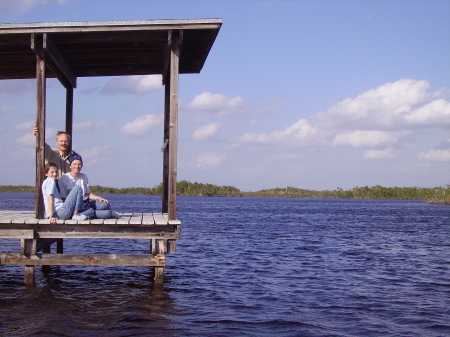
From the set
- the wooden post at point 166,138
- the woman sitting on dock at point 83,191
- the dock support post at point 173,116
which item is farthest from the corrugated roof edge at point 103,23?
the wooden post at point 166,138

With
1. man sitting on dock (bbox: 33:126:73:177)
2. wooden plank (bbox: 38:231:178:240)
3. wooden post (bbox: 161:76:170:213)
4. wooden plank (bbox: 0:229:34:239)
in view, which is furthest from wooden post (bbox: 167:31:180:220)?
wooden plank (bbox: 0:229:34:239)

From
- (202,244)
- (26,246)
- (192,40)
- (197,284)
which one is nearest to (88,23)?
(192,40)

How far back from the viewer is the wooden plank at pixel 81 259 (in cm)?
984

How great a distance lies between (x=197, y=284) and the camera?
12.8 meters

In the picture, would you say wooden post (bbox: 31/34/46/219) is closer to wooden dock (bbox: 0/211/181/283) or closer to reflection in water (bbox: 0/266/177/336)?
wooden dock (bbox: 0/211/181/283)

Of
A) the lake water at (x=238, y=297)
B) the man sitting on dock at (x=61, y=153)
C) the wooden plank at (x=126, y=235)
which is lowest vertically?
the lake water at (x=238, y=297)

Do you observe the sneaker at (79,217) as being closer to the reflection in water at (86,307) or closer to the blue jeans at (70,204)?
the blue jeans at (70,204)

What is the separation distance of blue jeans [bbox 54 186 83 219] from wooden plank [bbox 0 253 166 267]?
847 millimetres

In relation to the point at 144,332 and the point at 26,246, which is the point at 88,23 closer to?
the point at 26,246

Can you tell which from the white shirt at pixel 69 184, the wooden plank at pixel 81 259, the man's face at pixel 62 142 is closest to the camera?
the wooden plank at pixel 81 259

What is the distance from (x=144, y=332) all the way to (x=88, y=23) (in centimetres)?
548

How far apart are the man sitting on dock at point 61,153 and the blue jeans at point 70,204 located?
104 cm

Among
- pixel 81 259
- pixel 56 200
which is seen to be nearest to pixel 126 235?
pixel 81 259

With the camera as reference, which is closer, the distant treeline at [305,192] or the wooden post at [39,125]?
the wooden post at [39,125]
